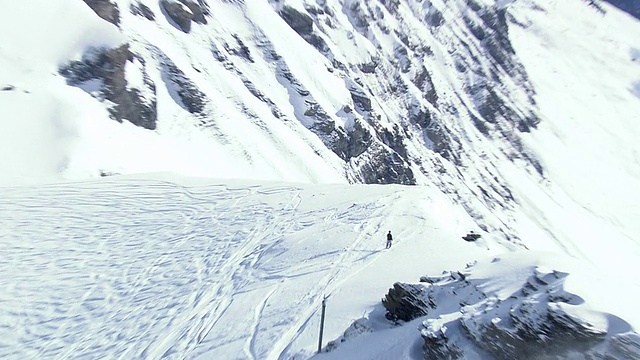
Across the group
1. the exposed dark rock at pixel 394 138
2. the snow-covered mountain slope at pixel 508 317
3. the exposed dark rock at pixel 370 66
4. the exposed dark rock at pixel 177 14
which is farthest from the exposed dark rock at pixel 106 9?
the exposed dark rock at pixel 370 66

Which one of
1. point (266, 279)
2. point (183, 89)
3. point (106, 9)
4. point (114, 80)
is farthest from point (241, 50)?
point (266, 279)

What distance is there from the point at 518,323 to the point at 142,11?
6064 centimetres

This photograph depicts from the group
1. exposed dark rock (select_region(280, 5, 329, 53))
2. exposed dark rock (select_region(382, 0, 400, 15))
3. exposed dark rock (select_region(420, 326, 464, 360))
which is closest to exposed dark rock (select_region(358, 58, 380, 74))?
exposed dark rock (select_region(280, 5, 329, 53))

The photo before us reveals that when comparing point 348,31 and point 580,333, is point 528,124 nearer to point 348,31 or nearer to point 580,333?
point 348,31

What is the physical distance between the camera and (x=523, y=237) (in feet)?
280

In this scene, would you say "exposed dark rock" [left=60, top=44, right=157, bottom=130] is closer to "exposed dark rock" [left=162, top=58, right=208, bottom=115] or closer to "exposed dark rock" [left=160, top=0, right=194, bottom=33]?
"exposed dark rock" [left=162, top=58, right=208, bottom=115]

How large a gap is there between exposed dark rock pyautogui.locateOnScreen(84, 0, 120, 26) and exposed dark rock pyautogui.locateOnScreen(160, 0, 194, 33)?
11350 millimetres

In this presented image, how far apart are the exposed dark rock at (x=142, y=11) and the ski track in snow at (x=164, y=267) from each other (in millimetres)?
38127

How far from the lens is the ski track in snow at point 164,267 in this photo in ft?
43.3

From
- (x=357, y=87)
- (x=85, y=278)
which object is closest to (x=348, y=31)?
(x=357, y=87)

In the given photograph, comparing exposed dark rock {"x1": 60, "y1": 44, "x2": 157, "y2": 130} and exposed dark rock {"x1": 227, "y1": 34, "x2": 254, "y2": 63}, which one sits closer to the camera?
exposed dark rock {"x1": 60, "y1": 44, "x2": 157, "y2": 130}

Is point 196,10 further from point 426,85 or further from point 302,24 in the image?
point 426,85

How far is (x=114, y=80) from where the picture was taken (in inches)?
1666

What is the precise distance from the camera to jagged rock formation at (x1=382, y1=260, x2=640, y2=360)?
7.36 m
